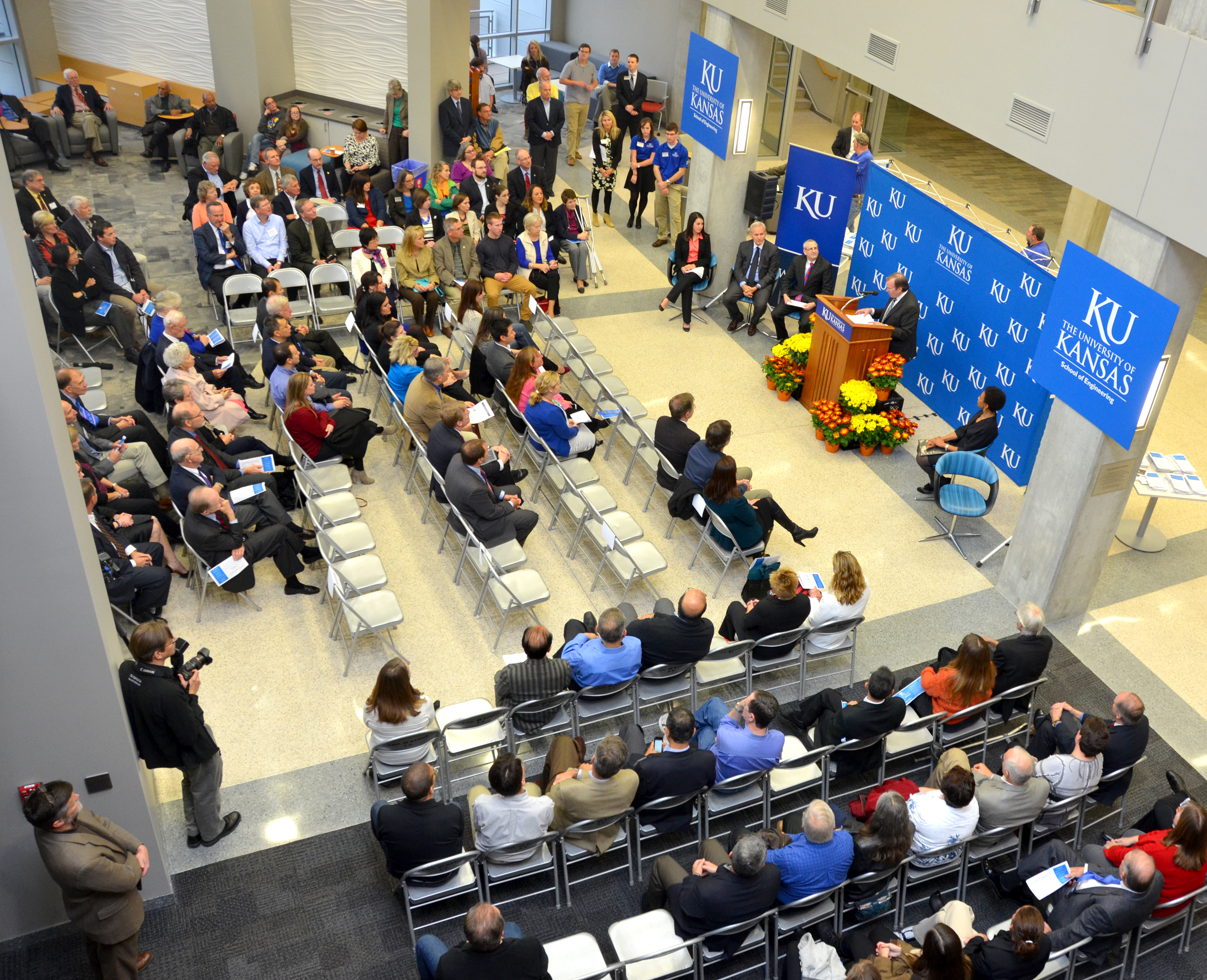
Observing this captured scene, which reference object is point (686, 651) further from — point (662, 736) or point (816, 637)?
point (816, 637)

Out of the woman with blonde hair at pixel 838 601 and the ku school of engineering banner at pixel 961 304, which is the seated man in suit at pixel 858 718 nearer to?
the woman with blonde hair at pixel 838 601

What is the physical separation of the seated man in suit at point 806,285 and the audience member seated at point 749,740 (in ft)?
19.1

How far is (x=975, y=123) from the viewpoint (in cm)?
809

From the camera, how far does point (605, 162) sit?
13.7 meters

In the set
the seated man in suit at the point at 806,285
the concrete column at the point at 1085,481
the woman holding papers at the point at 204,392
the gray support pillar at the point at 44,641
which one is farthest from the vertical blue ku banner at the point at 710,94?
the gray support pillar at the point at 44,641

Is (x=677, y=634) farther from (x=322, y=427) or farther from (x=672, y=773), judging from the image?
(x=322, y=427)

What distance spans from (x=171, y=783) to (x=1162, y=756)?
6373 mm

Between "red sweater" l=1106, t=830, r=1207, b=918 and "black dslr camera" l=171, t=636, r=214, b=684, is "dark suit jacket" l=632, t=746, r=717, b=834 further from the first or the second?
"black dslr camera" l=171, t=636, r=214, b=684

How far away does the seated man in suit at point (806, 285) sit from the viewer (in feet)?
35.7

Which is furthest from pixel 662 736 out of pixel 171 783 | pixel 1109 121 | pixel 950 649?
pixel 1109 121

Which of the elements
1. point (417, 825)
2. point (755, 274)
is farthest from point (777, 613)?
point (755, 274)

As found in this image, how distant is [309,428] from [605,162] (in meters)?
7.09

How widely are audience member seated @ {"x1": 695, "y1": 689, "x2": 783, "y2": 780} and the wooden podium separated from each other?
15.9 ft

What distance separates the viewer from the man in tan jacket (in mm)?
4617
